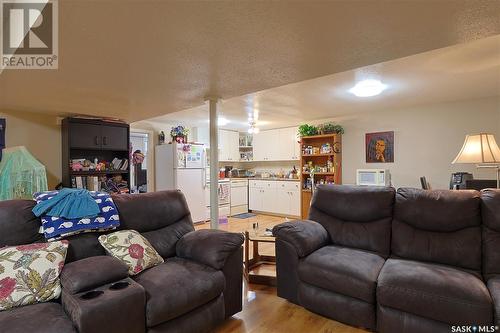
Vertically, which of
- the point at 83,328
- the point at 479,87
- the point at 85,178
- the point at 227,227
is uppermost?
the point at 479,87

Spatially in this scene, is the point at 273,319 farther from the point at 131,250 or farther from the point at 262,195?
the point at 262,195

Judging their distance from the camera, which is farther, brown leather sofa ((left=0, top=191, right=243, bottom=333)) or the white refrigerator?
the white refrigerator

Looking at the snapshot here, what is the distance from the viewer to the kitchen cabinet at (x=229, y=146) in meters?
7.18

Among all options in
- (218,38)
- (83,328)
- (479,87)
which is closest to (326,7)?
(218,38)

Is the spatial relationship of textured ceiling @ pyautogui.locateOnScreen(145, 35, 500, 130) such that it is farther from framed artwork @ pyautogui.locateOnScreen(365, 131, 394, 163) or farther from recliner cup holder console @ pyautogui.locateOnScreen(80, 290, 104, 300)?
recliner cup holder console @ pyautogui.locateOnScreen(80, 290, 104, 300)

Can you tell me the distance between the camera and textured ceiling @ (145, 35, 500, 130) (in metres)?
2.76

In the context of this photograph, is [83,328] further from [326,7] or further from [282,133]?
[282,133]

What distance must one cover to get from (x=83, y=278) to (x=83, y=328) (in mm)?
300

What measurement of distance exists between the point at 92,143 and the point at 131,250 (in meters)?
3.12

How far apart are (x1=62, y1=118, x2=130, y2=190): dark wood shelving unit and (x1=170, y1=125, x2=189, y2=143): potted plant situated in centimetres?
122

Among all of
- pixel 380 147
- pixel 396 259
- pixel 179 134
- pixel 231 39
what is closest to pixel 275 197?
pixel 380 147

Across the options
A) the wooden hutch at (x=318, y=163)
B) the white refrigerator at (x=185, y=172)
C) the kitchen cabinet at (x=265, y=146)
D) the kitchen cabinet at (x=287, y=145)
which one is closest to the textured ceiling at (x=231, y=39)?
the white refrigerator at (x=185, y=172)

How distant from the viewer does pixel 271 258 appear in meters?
3.30

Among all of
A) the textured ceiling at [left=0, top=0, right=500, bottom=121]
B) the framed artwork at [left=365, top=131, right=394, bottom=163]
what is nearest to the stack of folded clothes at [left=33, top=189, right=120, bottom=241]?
the textured ceiling at [left=0, top=0, right=500, bottom=121]
